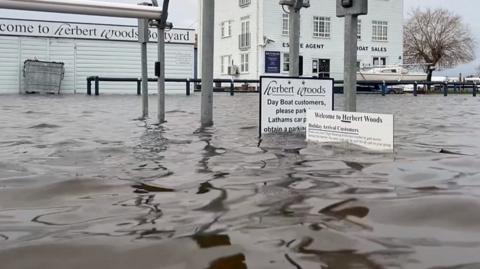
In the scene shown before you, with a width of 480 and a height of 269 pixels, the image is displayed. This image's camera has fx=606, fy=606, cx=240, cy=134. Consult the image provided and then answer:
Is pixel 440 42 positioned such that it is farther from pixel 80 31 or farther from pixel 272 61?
pixel 80 31

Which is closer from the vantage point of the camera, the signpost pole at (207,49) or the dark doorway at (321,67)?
the signpost pole at (207,49)

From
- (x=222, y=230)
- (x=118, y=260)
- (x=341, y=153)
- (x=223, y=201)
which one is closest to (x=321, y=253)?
(x=222, y=230)

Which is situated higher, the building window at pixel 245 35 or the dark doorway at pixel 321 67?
the building window at pixel 245 35

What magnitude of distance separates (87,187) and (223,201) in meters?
1.07

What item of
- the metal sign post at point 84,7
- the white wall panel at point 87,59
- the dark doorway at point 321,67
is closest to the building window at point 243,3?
the dark doorway at point 321,67

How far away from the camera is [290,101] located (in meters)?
7.23

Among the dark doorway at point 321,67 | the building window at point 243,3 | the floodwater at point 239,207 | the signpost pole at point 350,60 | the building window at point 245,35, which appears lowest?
the floodwater at point 239,207

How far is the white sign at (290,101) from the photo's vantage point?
708 cm

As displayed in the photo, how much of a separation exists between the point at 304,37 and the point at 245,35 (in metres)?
4.53

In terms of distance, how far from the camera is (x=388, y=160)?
5.26 meters

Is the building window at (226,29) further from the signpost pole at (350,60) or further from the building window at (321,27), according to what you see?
the signpost pole at (350,60)

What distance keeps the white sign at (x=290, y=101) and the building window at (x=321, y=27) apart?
131 feet

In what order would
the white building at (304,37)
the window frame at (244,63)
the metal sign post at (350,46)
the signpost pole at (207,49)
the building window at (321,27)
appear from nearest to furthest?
the metal sign post at (350,46) < the signpost pole at (207,49) < the white building at (304,37) < the building window at (321,27) < the window frame at (244,63)

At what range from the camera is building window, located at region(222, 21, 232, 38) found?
4941cm
